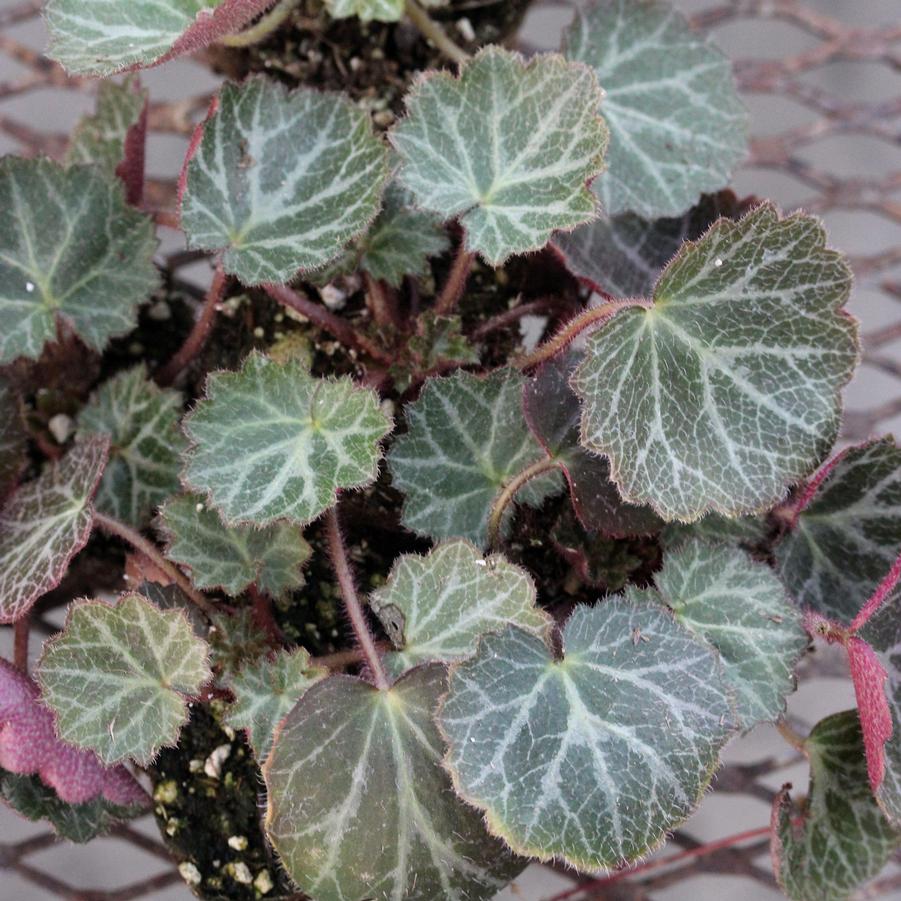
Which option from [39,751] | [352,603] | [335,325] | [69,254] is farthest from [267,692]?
[69,254]

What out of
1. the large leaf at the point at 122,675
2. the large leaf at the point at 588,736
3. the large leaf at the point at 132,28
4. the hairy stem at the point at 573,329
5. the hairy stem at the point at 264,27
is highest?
the large leaf at the point at 132,28

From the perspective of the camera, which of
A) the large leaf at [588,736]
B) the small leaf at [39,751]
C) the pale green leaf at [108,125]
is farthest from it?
the pale green leaf at [108,125]

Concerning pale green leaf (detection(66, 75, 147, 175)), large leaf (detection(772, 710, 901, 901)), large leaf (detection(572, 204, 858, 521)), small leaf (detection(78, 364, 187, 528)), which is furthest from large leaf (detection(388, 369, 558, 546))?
pale green leaf (detection(66, 75, 147, 175))

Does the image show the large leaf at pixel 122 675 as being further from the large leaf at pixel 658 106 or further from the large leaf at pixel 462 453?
the large leaf at pixel 658 106

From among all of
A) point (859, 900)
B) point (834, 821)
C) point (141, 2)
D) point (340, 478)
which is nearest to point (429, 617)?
point (340, 478)

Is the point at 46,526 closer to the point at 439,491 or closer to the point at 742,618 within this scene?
the point at 439,491

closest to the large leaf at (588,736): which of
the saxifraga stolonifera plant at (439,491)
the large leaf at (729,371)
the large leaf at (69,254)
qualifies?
the saxifraga stolonifera plant at (439,491)
